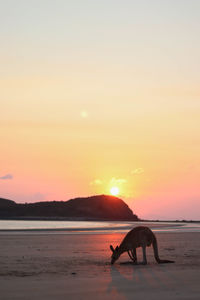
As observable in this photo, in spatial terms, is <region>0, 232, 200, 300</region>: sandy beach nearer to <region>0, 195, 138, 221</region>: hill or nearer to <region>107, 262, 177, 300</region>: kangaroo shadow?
<region>107, 262, 177, 300</region>: kangaroo shadow

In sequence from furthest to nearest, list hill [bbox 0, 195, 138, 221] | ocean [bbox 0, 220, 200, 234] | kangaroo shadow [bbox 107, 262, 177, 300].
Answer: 1. hill [bbox 0, 195, 138, 221]
2. ocean [bbox 0, 220, 200, 234]
3. kangaroo shadow [bbox 107, 262, 177, 300]

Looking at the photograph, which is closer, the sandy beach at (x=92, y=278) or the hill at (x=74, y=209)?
the sandy beach at (x=92, y=278)

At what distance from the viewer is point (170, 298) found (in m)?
11.5

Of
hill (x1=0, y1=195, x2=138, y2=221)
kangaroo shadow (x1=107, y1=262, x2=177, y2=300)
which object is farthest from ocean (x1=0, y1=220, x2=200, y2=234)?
hill (x1=0, y1=195, x2=138, y2=221)

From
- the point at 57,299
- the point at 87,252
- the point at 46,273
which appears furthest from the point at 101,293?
the point at 87,252

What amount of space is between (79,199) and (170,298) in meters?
169

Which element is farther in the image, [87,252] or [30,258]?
[87,252]

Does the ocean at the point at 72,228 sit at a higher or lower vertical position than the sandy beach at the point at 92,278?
higher

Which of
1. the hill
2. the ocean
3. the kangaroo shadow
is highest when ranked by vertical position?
the hill

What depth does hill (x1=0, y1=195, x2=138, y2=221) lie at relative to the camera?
6540 inches

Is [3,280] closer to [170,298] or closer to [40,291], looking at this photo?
[40,291]

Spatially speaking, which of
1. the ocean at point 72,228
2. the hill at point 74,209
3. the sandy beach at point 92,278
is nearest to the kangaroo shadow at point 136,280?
the sandy beach at point 92,278

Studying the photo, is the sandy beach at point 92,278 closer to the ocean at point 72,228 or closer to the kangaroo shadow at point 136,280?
the kangaroo shadow at point 136,280

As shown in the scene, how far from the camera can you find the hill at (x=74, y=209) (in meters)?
166
